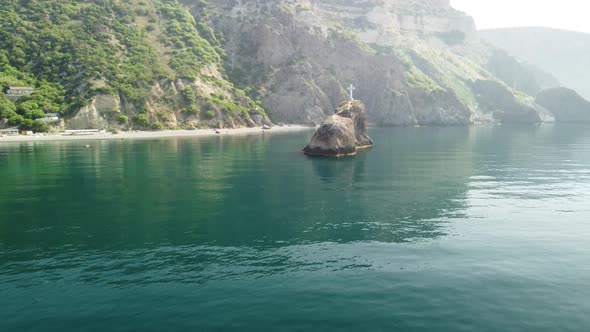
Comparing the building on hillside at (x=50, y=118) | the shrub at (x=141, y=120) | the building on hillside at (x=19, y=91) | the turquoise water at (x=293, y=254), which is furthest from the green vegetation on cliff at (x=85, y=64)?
the turquoise water at (x=293, y=254)

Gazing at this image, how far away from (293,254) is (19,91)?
489 feet

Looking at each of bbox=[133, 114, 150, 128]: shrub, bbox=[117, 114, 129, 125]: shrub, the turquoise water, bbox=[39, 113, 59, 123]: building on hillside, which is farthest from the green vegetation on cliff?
the turquoise water

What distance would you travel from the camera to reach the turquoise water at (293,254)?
17047 mm

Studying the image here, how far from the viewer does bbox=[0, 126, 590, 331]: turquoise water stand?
1705 cm

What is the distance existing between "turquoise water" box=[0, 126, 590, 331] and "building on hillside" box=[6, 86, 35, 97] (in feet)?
332

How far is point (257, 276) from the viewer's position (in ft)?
69.9

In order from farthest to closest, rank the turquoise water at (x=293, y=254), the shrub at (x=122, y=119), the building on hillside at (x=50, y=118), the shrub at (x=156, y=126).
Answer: the shrub at (x=156, y=126), the shrub at (x=122, y=119), the building on hillside at (x=50, y=118), the turquoise water at (x=293, y=254)

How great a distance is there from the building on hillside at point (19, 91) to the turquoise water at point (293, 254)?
10107 cm

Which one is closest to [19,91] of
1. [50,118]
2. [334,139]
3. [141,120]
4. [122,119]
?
[50,118]

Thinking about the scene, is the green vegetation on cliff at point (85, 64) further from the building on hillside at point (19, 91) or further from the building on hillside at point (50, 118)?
the building on hillside at point (19, 91)

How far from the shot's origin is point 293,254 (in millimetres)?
25094

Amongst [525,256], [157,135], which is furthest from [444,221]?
[157,135]

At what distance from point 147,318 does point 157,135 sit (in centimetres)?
13077

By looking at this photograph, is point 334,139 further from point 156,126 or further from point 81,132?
point 81,132
